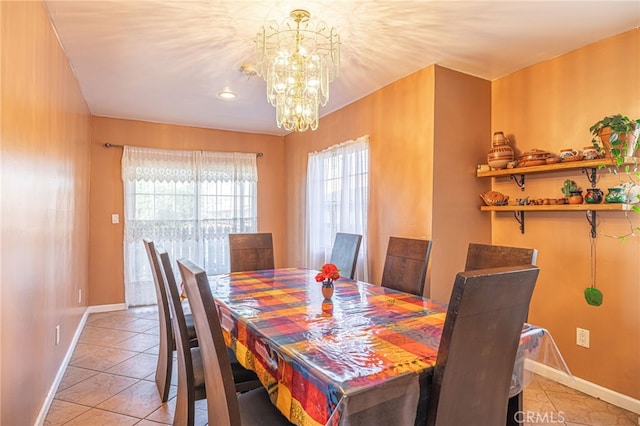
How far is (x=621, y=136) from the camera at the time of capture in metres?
2.09

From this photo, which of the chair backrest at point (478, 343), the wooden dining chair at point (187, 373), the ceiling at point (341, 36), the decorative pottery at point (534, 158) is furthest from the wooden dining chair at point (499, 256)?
the ceiling at point (341, 36)

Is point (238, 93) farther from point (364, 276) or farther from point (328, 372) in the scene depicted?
point (328, 372)

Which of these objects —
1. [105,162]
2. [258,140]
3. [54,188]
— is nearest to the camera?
A: [54,188]

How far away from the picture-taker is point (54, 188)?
228cm

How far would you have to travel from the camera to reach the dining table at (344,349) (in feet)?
3.31

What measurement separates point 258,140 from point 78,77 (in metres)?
2.42

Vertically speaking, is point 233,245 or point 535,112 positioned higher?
point 535,112

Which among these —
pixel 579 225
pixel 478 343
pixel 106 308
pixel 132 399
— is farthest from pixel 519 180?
pixel 106 308

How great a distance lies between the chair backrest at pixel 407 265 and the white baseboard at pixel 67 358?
223 cm

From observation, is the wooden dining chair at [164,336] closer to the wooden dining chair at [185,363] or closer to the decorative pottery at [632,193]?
the wooden dining chair at [185,363]

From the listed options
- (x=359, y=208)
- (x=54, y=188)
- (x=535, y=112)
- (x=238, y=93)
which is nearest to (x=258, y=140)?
(x=238, y=93)

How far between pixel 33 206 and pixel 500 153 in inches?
122

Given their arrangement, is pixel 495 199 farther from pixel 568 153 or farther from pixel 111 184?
pixel 111 184

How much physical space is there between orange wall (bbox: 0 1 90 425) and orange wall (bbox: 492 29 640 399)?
3.24 meters
